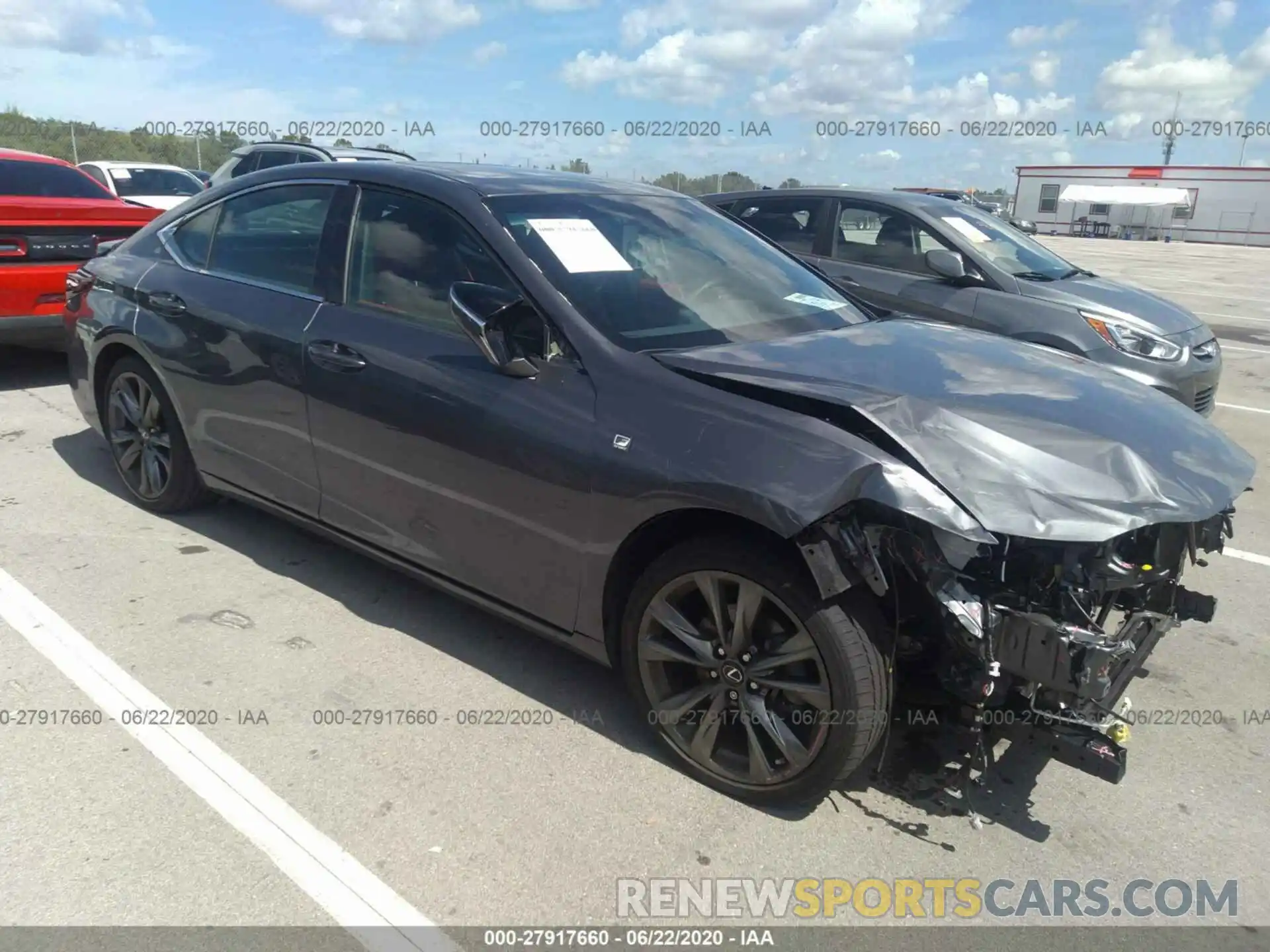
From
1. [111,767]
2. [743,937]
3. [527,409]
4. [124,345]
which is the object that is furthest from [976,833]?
[124,345]

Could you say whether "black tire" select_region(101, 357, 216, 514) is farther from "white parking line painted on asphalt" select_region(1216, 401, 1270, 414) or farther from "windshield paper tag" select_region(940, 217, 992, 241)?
"white parking line painted on asphalt" select_region(1216, 401, 1270, 414)

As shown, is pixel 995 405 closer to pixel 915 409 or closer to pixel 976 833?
pixel 915 409

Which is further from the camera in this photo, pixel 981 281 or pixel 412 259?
pixel 981 281

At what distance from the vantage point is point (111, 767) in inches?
111

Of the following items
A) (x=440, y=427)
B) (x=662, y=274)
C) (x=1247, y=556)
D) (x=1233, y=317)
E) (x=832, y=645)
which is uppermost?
(x=662, y=274)

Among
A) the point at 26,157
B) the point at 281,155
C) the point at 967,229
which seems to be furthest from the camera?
the point at 281,155

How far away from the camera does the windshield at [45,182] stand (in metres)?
7.72

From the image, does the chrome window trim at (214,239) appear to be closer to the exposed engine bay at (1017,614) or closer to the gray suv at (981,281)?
the exposed engine bay at (1017,614)

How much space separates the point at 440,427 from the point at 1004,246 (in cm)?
509

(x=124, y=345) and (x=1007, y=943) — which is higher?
(x=124, y=345)

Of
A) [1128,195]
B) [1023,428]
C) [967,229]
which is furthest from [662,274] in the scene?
[1128,195]

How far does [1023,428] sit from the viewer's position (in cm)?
254

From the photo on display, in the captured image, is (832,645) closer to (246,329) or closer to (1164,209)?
(246,329)

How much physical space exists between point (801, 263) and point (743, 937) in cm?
273
